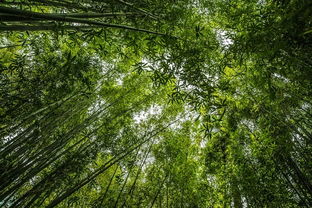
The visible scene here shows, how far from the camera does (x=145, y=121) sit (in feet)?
20.8

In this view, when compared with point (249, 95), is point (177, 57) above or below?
below

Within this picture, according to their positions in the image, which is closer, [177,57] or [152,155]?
[177,57]

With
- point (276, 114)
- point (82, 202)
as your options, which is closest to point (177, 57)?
point (276, 114)

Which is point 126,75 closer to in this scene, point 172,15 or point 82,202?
point 172,15

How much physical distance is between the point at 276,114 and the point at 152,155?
3857 millimetres

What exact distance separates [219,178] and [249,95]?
88.0 inches

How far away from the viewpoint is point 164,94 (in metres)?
5.37

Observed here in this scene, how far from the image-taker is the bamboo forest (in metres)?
2.02

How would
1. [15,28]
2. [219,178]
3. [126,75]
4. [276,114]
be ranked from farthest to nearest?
[126,75], [219,178], [276,114], [15,28]

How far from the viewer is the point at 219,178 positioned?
4.75 m

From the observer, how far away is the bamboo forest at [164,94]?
2.02 metres

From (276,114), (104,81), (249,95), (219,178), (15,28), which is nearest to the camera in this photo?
(15,28)

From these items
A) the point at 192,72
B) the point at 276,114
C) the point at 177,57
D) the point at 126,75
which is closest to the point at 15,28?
the point at 177,57

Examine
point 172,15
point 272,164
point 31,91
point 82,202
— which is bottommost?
point 272,164
